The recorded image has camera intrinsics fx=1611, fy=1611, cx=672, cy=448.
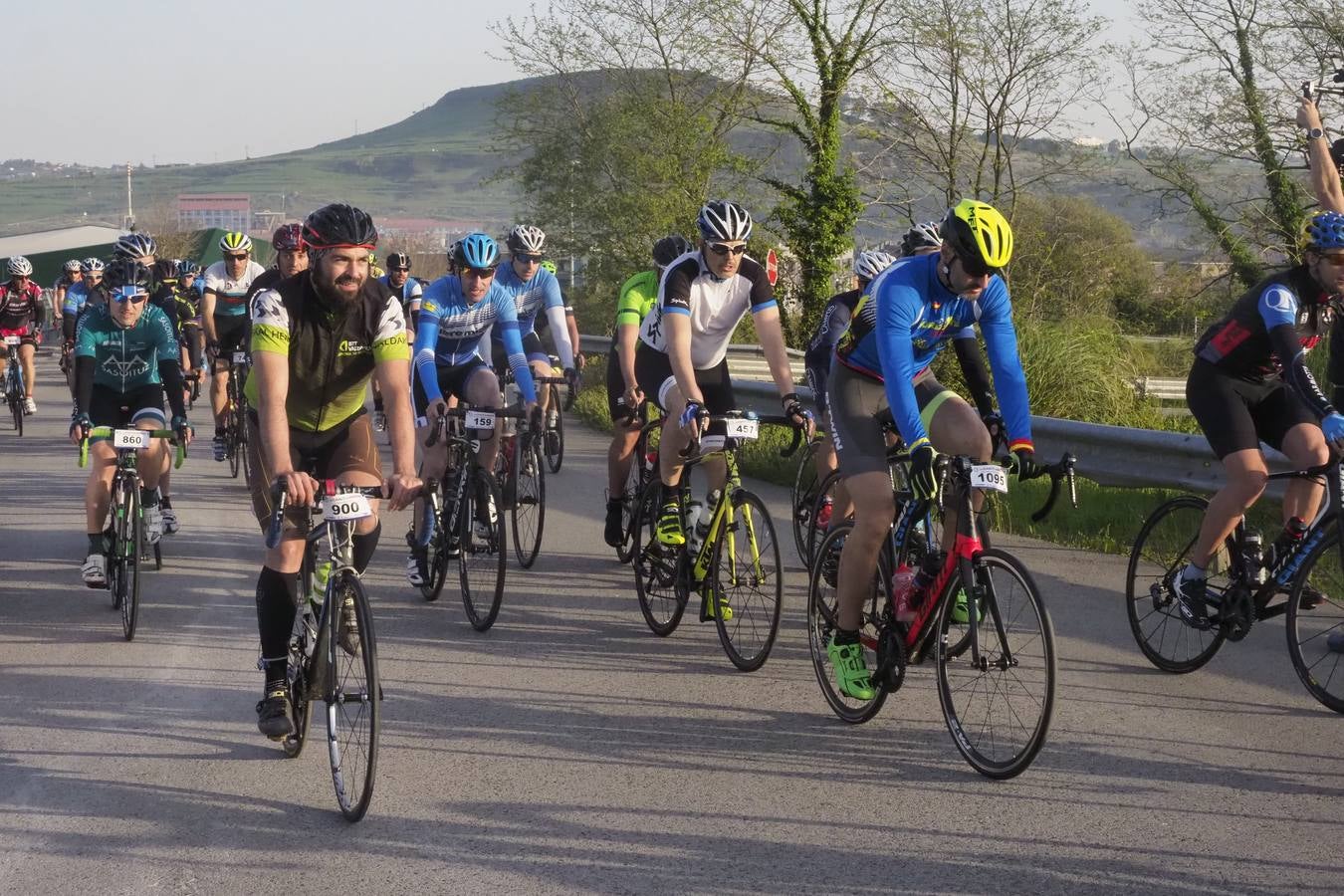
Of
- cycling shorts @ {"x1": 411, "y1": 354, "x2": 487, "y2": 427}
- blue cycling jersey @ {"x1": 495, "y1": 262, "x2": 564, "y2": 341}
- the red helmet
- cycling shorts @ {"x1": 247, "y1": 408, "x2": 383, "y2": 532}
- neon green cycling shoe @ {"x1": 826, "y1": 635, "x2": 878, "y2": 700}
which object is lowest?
neon green cycling shoe @ {"x1": 826, "y1": 635, "x2": 878, "y2": 700}

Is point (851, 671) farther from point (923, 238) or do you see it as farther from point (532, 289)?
point (532, 289)

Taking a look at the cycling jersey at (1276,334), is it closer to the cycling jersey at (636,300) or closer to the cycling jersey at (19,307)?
the cycling jersey at (636,300)

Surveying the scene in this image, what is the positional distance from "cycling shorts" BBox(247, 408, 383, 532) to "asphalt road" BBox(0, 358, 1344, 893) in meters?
1.01

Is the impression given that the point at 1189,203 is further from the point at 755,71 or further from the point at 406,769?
the point at 406,769

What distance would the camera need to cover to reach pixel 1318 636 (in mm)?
6941

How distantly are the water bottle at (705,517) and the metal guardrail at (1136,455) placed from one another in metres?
3.06

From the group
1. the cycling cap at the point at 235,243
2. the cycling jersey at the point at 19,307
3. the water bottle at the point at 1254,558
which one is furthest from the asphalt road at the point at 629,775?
the cycling jersey at the point at 19,307

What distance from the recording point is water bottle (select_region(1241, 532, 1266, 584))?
6.97 m

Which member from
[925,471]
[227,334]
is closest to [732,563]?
[925,471]

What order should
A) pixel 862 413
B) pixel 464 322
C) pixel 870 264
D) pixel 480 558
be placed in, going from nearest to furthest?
pixel 862 413 → pixel 480 558 → pixel 870 264 → pixel 464 322

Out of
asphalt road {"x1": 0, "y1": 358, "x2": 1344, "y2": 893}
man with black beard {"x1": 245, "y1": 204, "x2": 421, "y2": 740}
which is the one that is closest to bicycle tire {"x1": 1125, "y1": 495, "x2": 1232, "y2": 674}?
asphalt road {"x1": 0, "y1": 358, "x2": 1344, "y2": 893}

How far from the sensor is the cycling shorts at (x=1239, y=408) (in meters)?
7.05

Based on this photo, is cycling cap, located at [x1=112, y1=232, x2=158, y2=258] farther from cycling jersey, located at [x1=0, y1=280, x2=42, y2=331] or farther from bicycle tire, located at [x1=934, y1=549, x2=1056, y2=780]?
cycling jersey, located at [x1=0, y1=280, x2=42, y2=331]

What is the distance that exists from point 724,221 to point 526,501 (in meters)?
2.65
